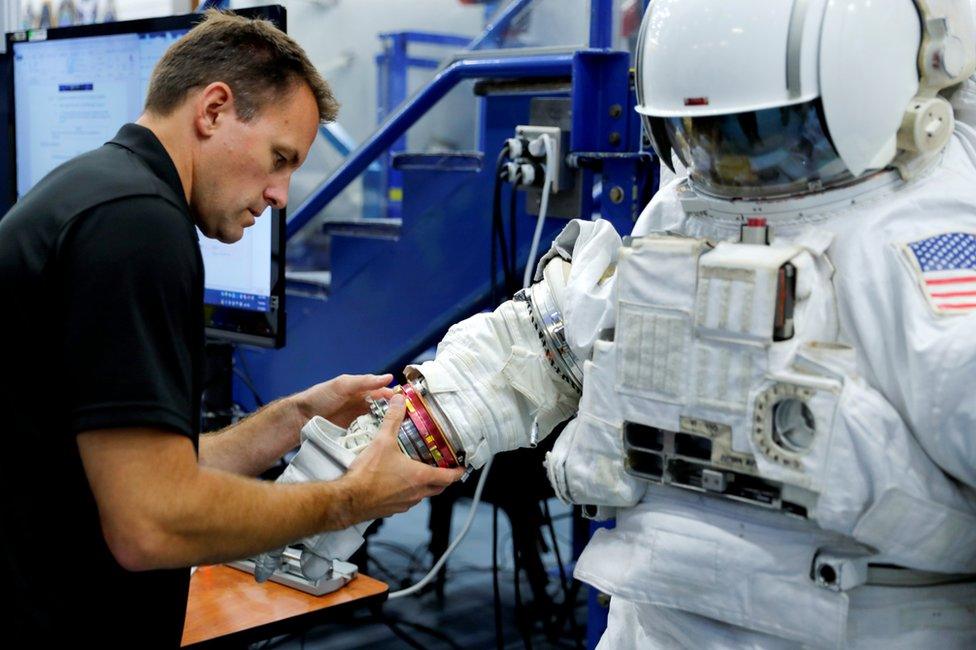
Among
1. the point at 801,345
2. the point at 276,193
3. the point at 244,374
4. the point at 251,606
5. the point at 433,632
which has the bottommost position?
the point at 433,632

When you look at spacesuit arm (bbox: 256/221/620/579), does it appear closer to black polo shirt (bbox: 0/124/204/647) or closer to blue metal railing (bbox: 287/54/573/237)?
black polo shirt (bbox: 0/124/204/647)

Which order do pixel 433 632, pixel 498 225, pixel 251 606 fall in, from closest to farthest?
pixel 251 606 < pixel 498 225 < pixel 433 632

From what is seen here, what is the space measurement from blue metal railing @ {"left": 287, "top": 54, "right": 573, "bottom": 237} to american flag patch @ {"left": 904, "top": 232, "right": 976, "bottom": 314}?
1.05 meters

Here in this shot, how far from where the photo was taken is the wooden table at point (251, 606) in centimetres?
157

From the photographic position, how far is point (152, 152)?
4.38 feet

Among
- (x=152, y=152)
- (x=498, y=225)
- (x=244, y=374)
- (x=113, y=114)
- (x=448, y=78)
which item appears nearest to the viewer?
(x=152, y=152)

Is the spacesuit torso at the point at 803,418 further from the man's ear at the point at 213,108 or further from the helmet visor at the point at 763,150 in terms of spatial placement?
the man's ear at the point at 213,108

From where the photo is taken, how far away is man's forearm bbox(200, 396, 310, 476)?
167cm

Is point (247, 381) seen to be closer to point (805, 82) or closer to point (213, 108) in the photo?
point (213, 108)

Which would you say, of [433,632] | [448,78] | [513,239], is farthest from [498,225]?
[433,632]

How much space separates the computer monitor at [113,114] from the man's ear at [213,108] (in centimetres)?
74

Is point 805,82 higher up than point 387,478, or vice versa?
point 805,82

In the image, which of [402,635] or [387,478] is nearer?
[387,478]

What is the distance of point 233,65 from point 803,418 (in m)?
0.83
